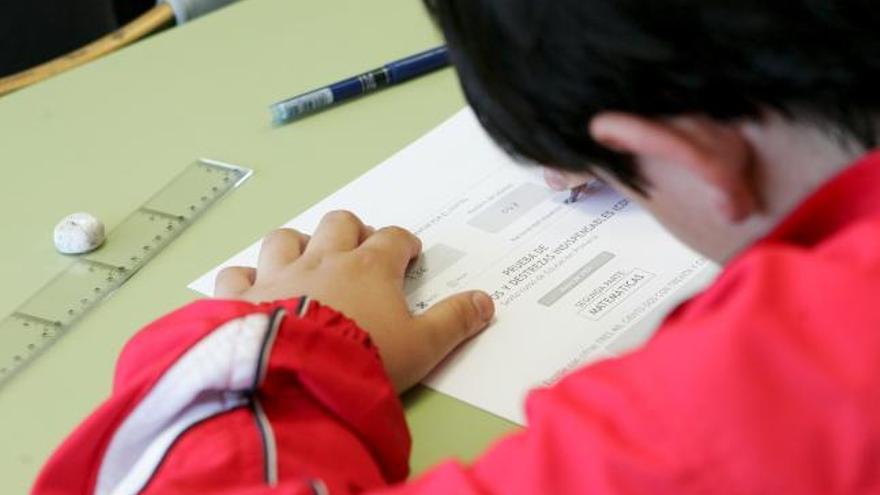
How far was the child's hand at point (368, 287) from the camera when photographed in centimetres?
73

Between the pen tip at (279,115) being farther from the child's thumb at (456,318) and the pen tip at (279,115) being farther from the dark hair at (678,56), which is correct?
the dark hair at (678,56)

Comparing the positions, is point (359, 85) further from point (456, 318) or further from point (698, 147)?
point (698, 147)

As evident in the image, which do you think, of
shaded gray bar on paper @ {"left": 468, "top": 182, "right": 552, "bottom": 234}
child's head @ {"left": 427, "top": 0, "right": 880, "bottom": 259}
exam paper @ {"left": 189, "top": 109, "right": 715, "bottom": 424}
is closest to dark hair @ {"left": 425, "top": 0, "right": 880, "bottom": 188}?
child's head @ {"left": 427, "top": 0, "right": 880, "bottom": 259}

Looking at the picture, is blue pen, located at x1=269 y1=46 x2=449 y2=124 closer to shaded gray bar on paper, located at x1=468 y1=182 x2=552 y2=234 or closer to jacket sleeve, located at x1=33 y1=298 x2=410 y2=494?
shaded gray bar on paper, located at x1=468 y1=182 x2=552 y2=234

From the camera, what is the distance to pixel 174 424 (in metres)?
0.67

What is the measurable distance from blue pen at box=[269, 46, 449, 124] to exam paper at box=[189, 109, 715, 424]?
0.28 feet

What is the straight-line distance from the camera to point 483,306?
29.8 inches

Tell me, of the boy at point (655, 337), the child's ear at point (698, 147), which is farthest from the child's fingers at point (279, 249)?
the child's ear at point (698, 147)

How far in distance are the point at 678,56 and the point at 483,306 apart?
0.30 m

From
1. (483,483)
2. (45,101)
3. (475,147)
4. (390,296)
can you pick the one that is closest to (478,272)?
(390,296)

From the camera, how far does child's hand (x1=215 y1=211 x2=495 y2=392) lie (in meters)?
0.73

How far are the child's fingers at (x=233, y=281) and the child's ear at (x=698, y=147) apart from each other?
0.36 metres

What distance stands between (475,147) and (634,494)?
539mm

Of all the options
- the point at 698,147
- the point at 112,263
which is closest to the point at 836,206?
the point at 698,147
